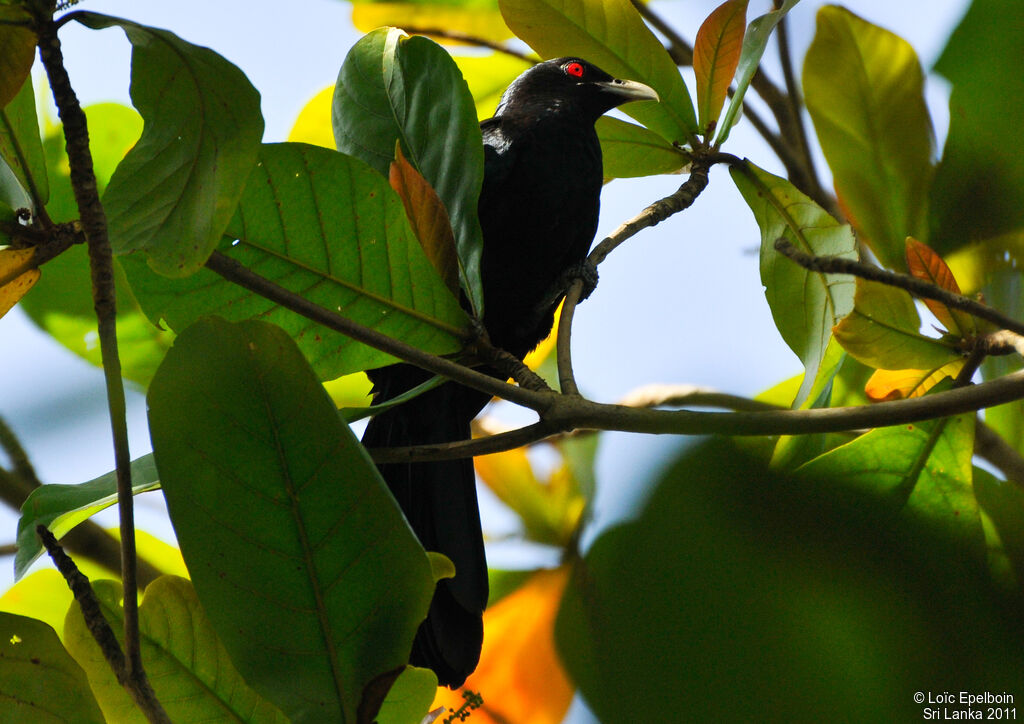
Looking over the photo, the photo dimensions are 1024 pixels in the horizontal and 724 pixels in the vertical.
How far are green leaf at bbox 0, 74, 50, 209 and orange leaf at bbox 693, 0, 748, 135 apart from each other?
850 mm

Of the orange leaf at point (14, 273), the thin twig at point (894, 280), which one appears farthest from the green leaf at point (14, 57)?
the thin twig at point (894, 280)

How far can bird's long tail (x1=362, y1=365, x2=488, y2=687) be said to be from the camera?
126 centimetres

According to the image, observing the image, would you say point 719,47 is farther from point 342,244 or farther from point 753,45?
point 342,244

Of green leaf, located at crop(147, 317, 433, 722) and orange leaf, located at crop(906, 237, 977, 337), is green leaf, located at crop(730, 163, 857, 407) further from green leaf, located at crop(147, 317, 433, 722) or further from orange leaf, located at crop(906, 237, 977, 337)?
green leaf, located at crop(147, 317, 433, 722)

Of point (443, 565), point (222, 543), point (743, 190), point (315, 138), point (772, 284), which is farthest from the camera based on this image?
point (315, 138)

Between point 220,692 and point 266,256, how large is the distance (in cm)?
43

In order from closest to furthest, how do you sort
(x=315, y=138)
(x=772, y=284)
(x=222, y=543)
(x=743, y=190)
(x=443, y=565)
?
1. (x=222, y=543)
2. (x=443, y=565)
3. (x=772, y=284)
4. (x=743, y=190)
5. (x=315, y=138)

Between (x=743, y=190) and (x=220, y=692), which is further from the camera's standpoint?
(x=743, y=190)

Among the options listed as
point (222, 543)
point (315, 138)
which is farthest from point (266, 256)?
point (315, 138)

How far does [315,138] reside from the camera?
179 centimetres

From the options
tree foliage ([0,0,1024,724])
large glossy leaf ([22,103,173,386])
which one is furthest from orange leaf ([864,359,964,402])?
large glossy leaf ([22,103,173,386])

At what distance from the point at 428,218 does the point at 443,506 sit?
2.75 ft

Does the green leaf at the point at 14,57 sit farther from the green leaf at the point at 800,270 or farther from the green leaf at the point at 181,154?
the green leaf at the point at 800,270

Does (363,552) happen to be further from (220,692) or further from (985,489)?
(985,489)
